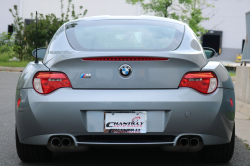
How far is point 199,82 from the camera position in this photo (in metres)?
3.47

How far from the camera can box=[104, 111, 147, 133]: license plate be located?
11.1 ft

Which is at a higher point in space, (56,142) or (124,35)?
(124,35)

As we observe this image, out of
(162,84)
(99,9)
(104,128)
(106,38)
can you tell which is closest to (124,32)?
(106,38)

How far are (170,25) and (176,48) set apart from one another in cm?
62

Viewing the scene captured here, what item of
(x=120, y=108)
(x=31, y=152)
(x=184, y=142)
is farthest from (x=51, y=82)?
(x=184, y=142)

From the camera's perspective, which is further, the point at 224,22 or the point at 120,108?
the point at 224,22

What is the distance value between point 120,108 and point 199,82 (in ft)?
2.28

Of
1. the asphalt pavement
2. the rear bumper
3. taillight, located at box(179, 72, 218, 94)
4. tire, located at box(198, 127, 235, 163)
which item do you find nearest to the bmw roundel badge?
the rear bumper

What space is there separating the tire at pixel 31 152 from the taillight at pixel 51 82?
692mm

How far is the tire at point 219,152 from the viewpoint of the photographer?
154 inches

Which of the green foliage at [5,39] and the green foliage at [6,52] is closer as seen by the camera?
the green foliage at [6,52]

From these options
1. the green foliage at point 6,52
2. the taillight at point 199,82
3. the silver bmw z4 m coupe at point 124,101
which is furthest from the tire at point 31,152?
the green foliage at point 6,52

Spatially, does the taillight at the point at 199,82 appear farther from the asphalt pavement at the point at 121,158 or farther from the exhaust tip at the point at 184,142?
the asphalt pavement at the point at 121,158

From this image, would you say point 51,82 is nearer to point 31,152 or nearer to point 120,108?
point 120,108
